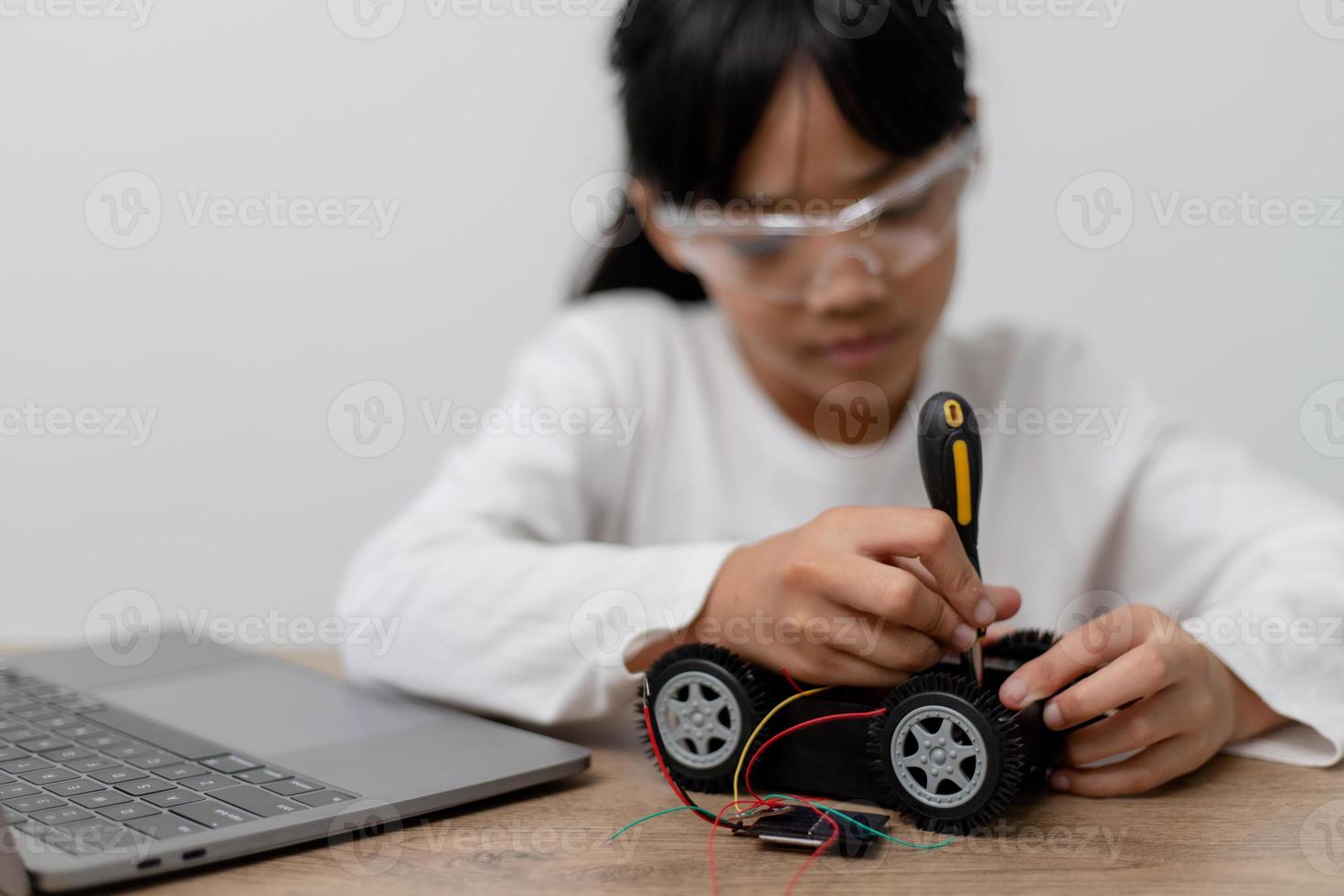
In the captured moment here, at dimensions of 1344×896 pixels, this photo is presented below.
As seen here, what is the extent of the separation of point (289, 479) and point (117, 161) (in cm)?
46

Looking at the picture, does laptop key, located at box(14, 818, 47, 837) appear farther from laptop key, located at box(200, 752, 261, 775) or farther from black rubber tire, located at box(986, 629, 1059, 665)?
black rubber tire, located at box(986, 629, 1059, 665)

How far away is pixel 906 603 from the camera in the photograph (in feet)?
1.77

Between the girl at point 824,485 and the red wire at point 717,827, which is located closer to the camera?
the red wire at point 717,827

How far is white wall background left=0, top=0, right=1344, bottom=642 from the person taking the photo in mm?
1400

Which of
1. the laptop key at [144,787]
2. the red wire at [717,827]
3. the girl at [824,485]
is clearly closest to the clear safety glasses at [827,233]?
the girl at [824,485]

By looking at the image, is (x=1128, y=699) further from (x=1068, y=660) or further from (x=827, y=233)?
(x=827, y=233)

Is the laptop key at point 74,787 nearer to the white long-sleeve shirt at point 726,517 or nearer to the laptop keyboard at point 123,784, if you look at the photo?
the laptop keyboard at point 123,784

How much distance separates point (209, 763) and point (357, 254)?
3.60 feet

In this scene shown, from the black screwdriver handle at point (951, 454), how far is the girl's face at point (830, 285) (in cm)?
31

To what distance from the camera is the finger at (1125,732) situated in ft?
1.91

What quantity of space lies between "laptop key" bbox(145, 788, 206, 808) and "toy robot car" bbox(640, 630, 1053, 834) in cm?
21

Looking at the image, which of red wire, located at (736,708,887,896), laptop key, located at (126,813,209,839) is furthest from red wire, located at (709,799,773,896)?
laptop key, located at (126,813,209,839)

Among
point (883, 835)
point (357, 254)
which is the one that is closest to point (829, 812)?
point (883, 835)

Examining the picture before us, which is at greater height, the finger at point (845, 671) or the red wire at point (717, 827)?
the finger at point (845, 671)
